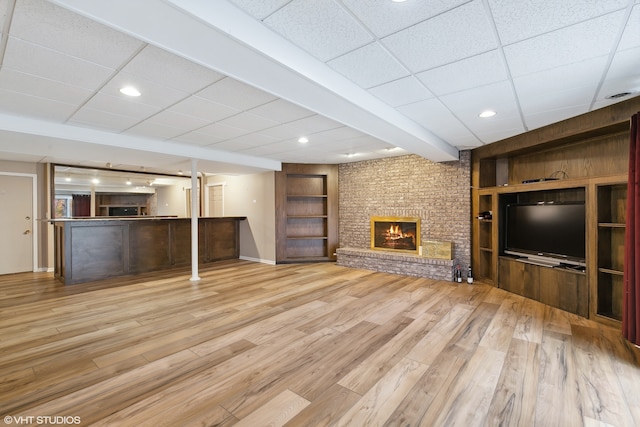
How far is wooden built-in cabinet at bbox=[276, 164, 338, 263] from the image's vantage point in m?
7.04

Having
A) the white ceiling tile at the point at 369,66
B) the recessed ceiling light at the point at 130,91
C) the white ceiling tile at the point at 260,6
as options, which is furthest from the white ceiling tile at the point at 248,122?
the white ceiling tile at the point at 260,6

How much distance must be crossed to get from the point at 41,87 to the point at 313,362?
12.0 ft

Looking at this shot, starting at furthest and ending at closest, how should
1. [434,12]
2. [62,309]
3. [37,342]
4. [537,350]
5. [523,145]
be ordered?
1. [523,145]
2. [62,309]
3. [37,342]
4. [537,350]
5. [434,12]

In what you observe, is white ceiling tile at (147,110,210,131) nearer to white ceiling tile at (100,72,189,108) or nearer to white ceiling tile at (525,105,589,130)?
white ceiling tile at (100,72,189,108)

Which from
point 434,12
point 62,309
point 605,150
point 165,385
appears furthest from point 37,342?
point 605,150

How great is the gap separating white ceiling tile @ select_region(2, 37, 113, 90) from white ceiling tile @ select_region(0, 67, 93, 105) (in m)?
0.11

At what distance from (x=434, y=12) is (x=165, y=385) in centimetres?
311

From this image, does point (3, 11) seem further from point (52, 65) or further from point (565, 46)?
point (565, 46)

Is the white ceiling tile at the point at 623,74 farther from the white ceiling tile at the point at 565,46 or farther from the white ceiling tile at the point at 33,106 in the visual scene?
the white ceiling tile at the point at 33,106

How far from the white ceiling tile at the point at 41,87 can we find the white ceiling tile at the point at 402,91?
295 centimetres

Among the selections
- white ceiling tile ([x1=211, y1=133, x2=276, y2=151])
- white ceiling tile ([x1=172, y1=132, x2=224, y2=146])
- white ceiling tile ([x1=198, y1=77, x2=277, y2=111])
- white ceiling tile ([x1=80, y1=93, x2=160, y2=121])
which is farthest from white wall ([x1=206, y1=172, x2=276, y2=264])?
white ceiling tile ([x1=198, y1=77, x2=277, y2=111])

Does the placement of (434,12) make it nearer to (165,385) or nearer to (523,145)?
(165,385)

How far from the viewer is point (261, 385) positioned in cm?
209

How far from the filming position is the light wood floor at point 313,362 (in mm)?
1821
